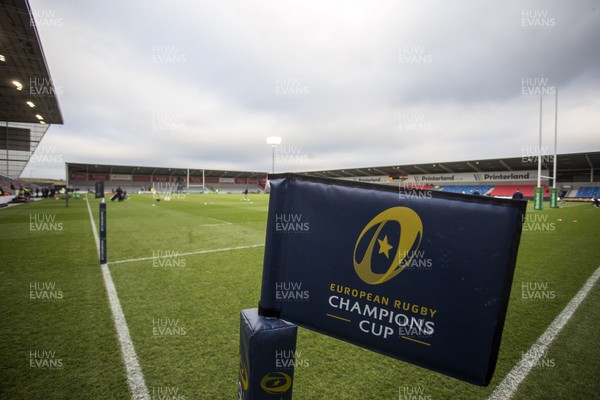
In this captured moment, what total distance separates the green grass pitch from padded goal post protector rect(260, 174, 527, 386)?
1513mm

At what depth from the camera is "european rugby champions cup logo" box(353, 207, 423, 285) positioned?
1232 millimetres

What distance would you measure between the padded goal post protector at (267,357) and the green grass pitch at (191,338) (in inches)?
49.2

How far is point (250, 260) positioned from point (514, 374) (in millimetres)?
5138

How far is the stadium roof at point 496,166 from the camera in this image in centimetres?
3762

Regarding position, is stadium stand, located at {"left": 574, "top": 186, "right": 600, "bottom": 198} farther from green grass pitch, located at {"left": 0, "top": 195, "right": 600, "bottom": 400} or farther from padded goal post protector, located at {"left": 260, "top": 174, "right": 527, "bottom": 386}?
padded goal post protector, located at {"left": 260, "top": 174, "right": 527, "bottom": 386}

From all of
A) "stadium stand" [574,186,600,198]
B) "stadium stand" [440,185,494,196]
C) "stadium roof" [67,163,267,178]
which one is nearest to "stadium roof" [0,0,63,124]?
"stadium roof" [67,163,267,178]

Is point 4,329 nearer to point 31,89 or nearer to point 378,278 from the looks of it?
point 378,278

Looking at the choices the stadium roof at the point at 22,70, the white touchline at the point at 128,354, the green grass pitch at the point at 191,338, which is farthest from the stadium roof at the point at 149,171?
the white touchline at the point at 128,354

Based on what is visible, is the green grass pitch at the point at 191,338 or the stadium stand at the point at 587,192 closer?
the green grass pitch at the point at 191,338

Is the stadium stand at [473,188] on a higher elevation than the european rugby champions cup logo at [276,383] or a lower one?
higher

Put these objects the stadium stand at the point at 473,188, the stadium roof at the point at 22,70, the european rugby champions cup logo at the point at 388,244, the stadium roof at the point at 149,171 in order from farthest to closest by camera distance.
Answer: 1. the stadium roof at the point at 149,171
2. the stadium stand at the point at 473,188
3. the stadium roof at the point at 22,70
4. the european rugby champions cup logo at the point at 388,244

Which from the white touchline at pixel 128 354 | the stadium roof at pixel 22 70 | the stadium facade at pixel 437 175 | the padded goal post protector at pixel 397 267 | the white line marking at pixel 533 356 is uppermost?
the stadium roof at pixel 22 70

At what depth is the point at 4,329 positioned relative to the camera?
3.25 metres

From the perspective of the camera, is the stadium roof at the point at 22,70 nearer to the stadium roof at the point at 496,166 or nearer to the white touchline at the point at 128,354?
the white touchline at the point at 128,354
